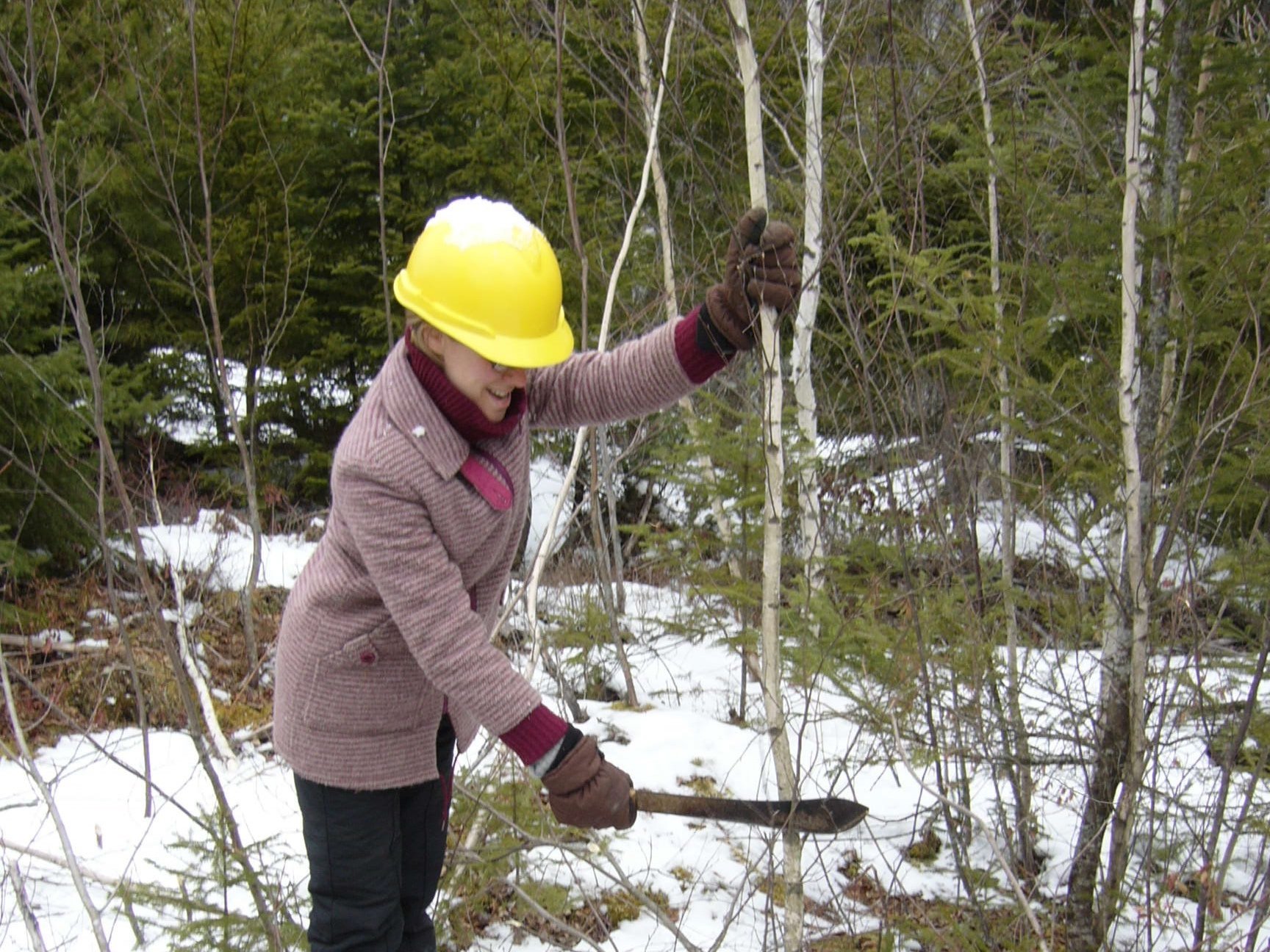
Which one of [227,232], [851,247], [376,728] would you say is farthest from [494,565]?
[227,232]

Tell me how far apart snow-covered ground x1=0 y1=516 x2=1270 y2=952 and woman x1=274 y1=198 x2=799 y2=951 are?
60 centimetres

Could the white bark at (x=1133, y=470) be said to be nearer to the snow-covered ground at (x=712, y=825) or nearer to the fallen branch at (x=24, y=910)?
the snow-covered ground at (x=712, y=825)

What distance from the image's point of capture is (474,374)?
183cm

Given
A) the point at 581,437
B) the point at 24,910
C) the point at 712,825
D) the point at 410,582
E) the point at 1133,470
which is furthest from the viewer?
the point at 712,825

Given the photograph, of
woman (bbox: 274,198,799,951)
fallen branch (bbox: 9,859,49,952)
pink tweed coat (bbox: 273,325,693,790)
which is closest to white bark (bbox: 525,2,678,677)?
Answer: pink tweed coat (bbox: 273,325,693,790)

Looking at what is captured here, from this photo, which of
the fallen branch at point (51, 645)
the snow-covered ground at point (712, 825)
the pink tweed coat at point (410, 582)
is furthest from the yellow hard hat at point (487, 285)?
the fallen branch at point (51, 645)

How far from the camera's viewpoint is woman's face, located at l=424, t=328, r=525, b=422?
182 cm

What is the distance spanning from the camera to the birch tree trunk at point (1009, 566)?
308cm

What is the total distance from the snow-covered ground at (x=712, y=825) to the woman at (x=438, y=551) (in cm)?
60

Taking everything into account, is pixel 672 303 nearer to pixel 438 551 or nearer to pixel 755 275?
pixel 755 275

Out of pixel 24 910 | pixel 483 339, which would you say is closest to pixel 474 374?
pixel 483 339

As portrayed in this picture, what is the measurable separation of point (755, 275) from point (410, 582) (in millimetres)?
887

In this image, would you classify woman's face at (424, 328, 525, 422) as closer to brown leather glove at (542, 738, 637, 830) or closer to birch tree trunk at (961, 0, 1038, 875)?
brown leather glove at (542, 738, 637, 830)

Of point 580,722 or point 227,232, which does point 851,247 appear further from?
point 227,232
